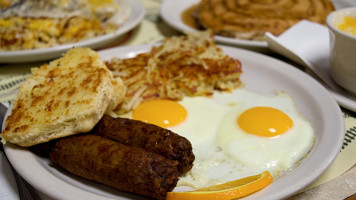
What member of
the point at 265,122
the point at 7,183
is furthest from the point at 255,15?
the point at 7,183

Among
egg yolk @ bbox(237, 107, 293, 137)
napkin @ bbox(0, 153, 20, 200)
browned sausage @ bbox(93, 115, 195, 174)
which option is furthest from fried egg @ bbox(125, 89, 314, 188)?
napkin @ bbox(0, 153, 20, 200)

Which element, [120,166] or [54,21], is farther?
[54,21]

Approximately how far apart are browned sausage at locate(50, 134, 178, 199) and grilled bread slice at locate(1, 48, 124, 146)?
124 mm

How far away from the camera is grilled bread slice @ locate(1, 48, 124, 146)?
6.08ft

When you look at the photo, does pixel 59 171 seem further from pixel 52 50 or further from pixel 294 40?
pixel 294 40

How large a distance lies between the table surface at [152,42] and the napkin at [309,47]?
222 millimetres

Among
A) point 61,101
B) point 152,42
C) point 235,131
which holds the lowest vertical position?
point 152,42

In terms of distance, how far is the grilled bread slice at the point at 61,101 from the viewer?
185 cm

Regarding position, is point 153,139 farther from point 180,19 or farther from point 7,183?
point 180,19

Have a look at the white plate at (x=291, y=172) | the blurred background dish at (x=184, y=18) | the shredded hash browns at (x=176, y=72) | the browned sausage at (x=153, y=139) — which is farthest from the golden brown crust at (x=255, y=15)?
the browned sausage at (x=153, y=139)

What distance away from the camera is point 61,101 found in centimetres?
197

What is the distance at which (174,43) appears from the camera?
3051mm

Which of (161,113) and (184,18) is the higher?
(161,113)

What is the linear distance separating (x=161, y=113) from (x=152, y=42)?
1487 mm
